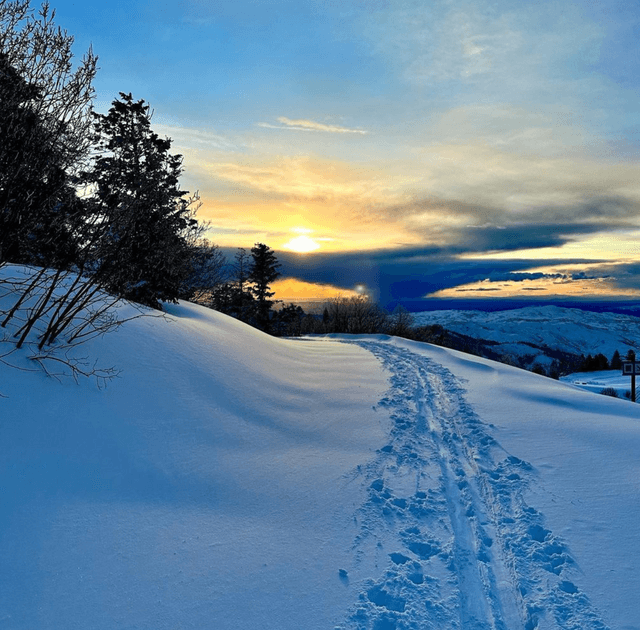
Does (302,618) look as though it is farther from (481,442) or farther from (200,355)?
(200,355)

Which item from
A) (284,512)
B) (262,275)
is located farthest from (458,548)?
(262,275)

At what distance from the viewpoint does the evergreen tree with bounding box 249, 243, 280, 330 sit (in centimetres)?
3638

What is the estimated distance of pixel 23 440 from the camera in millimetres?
3570

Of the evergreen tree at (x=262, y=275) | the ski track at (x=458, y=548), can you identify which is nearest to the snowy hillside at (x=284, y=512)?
the ski track at (x=458, y=548)

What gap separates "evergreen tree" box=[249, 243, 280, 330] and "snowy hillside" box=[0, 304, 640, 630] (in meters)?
30.2

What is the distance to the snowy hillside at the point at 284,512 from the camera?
8.75ft

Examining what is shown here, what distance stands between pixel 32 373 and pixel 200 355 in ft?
9.14

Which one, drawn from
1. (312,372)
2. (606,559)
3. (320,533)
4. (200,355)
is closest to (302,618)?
(320,533)

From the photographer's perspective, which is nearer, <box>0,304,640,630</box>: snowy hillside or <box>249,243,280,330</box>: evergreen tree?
<box>0,304,640,630</box>: snowy hillside

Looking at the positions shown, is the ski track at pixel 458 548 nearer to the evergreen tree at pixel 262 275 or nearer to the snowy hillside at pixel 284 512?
the snowy hillside at pixel 284 512

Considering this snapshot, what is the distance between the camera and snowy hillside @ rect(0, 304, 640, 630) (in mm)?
2668

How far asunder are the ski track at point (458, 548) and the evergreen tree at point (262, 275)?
31.7 metres

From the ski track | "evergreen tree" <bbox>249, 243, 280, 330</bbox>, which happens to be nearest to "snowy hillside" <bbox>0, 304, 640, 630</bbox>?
the ski track

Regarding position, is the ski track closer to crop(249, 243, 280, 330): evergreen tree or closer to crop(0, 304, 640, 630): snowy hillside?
crop(0, 304, 640, 630): snowy hillside
